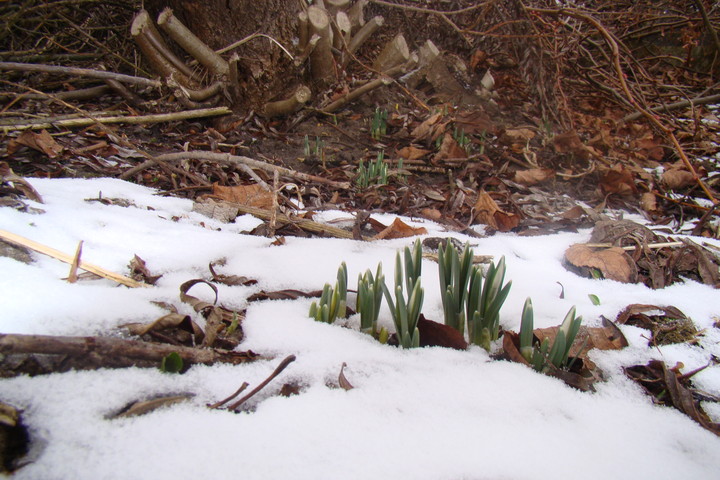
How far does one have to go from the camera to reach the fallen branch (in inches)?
31.6

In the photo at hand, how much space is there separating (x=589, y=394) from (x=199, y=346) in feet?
2.95

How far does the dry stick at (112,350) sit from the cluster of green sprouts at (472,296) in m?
0.51

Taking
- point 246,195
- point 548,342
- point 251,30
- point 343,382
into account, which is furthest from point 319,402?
point 251,30

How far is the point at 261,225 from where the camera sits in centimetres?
193

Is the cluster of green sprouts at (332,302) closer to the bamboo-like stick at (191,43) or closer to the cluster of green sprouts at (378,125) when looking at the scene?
the cluster of green sprouts at (378,125)

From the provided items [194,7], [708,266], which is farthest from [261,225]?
[194,7]

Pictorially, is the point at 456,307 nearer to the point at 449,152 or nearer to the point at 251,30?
the point at 449,152

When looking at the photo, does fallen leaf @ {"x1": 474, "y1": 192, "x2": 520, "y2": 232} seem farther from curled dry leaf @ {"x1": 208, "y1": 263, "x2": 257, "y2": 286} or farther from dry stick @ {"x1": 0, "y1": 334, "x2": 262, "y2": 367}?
dry stick @ {"x1": 0, "y1": 334, "x2": 262, "y2": 367}

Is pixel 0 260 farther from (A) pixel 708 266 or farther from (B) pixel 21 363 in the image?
(A) pixel 708 266

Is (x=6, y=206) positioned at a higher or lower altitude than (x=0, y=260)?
higher

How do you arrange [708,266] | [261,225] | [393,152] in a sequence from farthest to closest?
[393,152]
[261,225]
[708,266]

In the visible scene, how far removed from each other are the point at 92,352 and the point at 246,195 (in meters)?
1.48

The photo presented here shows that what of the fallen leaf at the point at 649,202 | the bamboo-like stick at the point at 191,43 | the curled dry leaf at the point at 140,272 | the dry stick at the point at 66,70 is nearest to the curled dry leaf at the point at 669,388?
the curled dry leaf at the point at 140,272

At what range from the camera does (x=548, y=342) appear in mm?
1085
